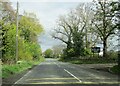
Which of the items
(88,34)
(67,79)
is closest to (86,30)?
(88,34)

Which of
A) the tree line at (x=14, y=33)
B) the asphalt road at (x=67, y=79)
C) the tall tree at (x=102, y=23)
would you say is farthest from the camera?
the tall tree at (x=102, y=23)

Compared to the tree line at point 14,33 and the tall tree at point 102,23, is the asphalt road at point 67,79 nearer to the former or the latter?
the tree line at point 14,33

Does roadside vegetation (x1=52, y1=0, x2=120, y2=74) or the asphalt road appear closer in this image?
the asphalt road

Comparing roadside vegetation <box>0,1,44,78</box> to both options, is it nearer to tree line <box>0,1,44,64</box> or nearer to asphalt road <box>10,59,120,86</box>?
tree line <box>0,1,44,64</box>

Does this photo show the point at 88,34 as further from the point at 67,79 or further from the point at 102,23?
the point at 67,79

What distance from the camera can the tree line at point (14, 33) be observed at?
48.4m

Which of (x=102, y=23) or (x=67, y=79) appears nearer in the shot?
(x=67, y=79)

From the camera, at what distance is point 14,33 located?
5144cm

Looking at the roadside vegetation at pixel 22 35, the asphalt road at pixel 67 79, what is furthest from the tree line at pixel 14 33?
the asphalt road at pixel 67 79

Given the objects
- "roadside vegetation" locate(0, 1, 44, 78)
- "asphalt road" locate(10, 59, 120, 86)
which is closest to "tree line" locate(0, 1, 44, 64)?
"roadside vegetation" locate(0, 1, 44, 78)

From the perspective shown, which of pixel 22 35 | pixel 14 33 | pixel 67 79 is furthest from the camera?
pixel 22 35

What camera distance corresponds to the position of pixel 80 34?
102 metres

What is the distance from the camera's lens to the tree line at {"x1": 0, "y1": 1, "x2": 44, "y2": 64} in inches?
1907

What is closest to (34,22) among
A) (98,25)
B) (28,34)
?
(28,34)
